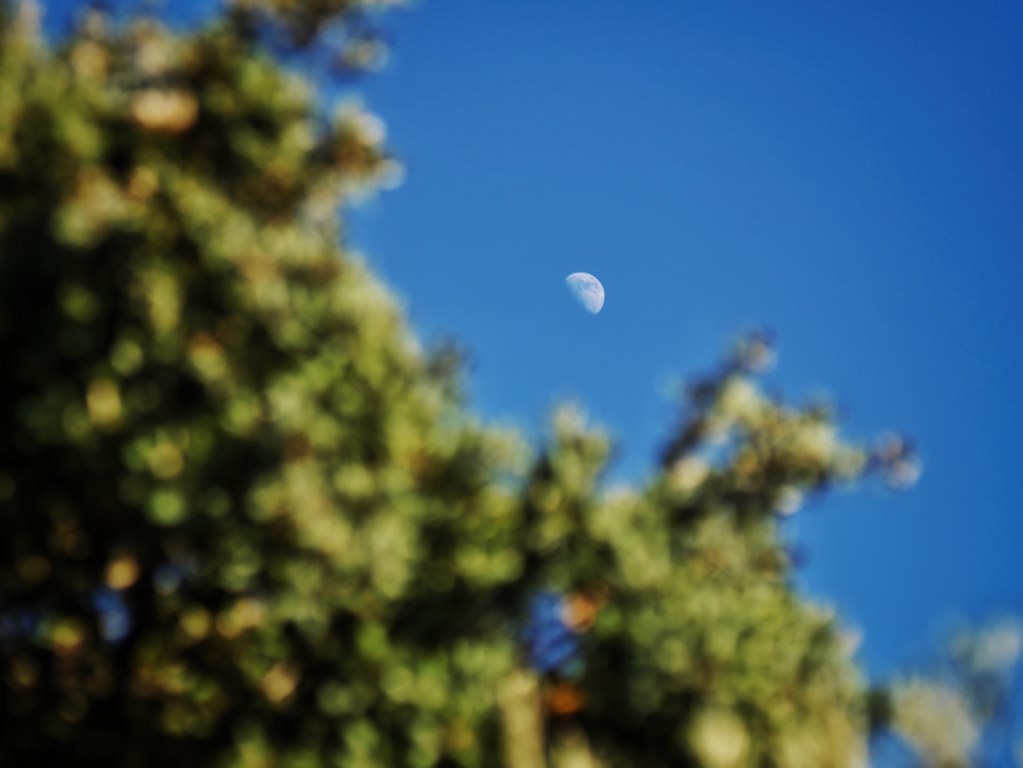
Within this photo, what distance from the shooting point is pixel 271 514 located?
719 cm

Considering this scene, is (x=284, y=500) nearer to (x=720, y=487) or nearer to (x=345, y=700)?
(x=345, y=700)

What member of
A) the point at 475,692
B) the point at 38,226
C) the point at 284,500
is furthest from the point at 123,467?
the point at 475,692

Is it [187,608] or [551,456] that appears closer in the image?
[187,608]

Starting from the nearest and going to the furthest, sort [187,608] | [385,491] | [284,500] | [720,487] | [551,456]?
[284,500] → [385,491] → [187,608] → [551,456] → [720,487]

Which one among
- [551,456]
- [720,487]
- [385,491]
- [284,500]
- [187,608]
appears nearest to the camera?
[284,500]

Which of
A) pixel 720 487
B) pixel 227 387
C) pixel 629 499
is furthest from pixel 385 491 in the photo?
pixel 720 487

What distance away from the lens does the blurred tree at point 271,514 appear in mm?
7422

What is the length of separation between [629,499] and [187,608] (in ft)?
17.7

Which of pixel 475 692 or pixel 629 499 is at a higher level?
pixel 629 499

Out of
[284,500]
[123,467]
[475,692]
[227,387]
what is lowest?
[475,692]

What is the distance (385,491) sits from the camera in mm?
7688

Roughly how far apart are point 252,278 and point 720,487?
668 centimetres

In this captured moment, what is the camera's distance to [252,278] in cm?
770

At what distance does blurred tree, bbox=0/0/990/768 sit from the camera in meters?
7.42
